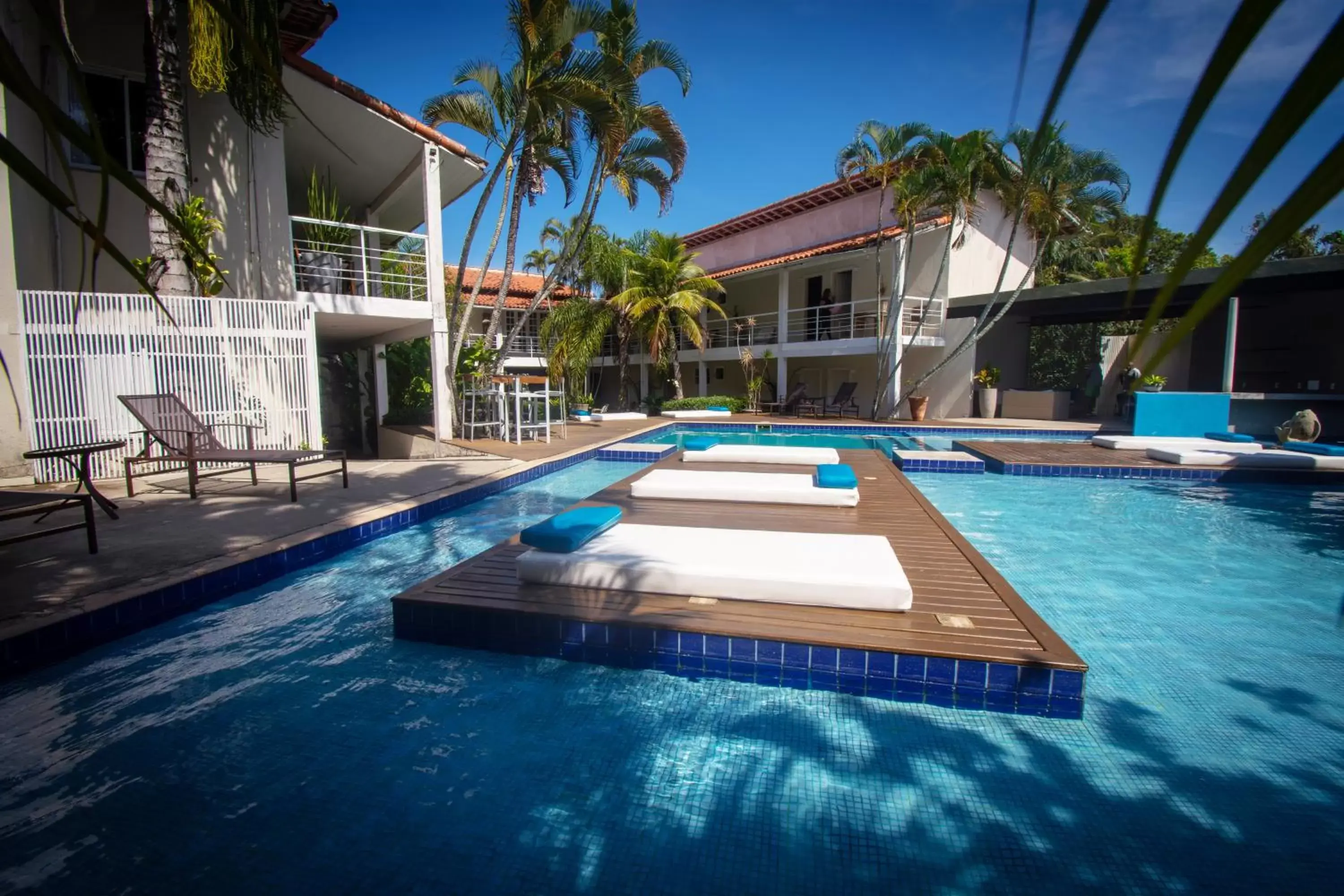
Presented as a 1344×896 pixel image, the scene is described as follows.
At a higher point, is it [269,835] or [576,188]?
[576,188]

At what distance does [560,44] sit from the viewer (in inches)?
409

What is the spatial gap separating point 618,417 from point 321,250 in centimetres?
816

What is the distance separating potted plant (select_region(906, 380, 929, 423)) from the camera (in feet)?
51.8

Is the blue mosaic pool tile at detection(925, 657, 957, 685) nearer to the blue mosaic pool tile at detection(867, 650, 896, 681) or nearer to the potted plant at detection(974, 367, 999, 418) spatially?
the blue mosaic pool tile at detection(867, 650, 896, 681)

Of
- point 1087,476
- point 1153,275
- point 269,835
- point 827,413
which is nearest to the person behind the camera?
point 269,835

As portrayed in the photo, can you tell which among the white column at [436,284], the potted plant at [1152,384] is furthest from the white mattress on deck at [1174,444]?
the white column at [436,284]

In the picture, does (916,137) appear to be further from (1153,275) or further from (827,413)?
(827,413)

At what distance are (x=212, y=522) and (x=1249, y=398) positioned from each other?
17.6 metres

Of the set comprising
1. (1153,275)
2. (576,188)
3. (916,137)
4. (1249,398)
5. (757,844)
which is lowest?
(757,844)

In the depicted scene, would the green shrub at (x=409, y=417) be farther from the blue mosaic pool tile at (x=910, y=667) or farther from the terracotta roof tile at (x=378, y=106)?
the blue mosaic pool tile at (x=910, y=667)

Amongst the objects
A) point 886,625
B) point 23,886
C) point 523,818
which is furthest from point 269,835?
point 886,625

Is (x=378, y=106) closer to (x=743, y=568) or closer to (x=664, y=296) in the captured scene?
(x=664, y=296)

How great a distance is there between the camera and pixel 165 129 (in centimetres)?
736

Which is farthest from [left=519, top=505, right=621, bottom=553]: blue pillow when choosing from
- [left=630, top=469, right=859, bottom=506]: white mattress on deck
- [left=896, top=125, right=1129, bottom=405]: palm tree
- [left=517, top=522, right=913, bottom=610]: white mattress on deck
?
[left=896, top=125, right=1129, bottom=405]: palm tree
